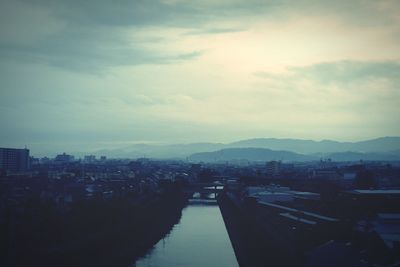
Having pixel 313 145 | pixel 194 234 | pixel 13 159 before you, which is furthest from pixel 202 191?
pixel 313 145

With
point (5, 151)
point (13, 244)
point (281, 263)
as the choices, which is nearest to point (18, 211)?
point (13, 244)

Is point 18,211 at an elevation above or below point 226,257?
above

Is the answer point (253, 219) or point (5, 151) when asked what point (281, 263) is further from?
point (5, 151)

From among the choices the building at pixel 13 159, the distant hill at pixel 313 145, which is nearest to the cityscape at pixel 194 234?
the building at pixel 13 159

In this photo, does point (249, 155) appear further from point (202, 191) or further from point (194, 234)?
point (194, 234)

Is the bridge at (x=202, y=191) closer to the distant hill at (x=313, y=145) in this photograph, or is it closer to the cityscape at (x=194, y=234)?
the cityscape at (x=194, y=234)
